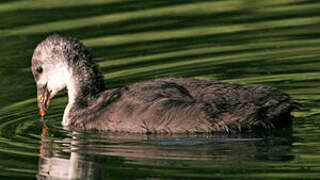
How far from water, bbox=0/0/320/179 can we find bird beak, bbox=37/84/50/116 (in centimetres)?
17

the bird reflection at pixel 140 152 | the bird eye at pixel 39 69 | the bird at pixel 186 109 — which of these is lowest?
the bird reflection at pixel 140 152

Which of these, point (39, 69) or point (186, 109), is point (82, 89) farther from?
point (186, 109)

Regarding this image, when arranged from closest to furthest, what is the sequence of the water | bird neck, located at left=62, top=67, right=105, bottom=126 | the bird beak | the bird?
the water
the bird
bird neck, located at left=62, top=67, right=105, bottom=126
the bird beak

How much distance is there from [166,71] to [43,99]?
9.04 ft

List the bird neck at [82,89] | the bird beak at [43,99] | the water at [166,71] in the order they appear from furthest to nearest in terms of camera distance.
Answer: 1. the bird beak at [43,99]
2. the bird neck at [82,89]
3. the water at [166,71]

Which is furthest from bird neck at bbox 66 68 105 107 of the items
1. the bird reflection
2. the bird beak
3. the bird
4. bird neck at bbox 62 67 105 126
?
the bird reflection

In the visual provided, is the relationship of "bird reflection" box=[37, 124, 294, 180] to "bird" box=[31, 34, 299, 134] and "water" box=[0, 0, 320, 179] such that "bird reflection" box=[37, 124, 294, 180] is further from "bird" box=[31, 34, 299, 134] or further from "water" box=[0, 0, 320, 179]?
"bird" box=[31, 34, 299, 134]

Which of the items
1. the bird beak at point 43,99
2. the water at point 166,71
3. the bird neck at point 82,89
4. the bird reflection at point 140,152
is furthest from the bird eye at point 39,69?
the bird reflection at point 140,152

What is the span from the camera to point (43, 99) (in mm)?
13938

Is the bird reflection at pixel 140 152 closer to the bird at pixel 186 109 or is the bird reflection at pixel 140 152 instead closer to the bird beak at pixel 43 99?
the bird at pixel 186 109

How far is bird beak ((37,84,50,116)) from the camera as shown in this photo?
13.9 metres

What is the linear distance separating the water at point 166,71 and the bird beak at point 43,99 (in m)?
0.17

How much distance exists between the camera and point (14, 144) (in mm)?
12461

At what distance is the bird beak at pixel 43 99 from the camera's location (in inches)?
547
